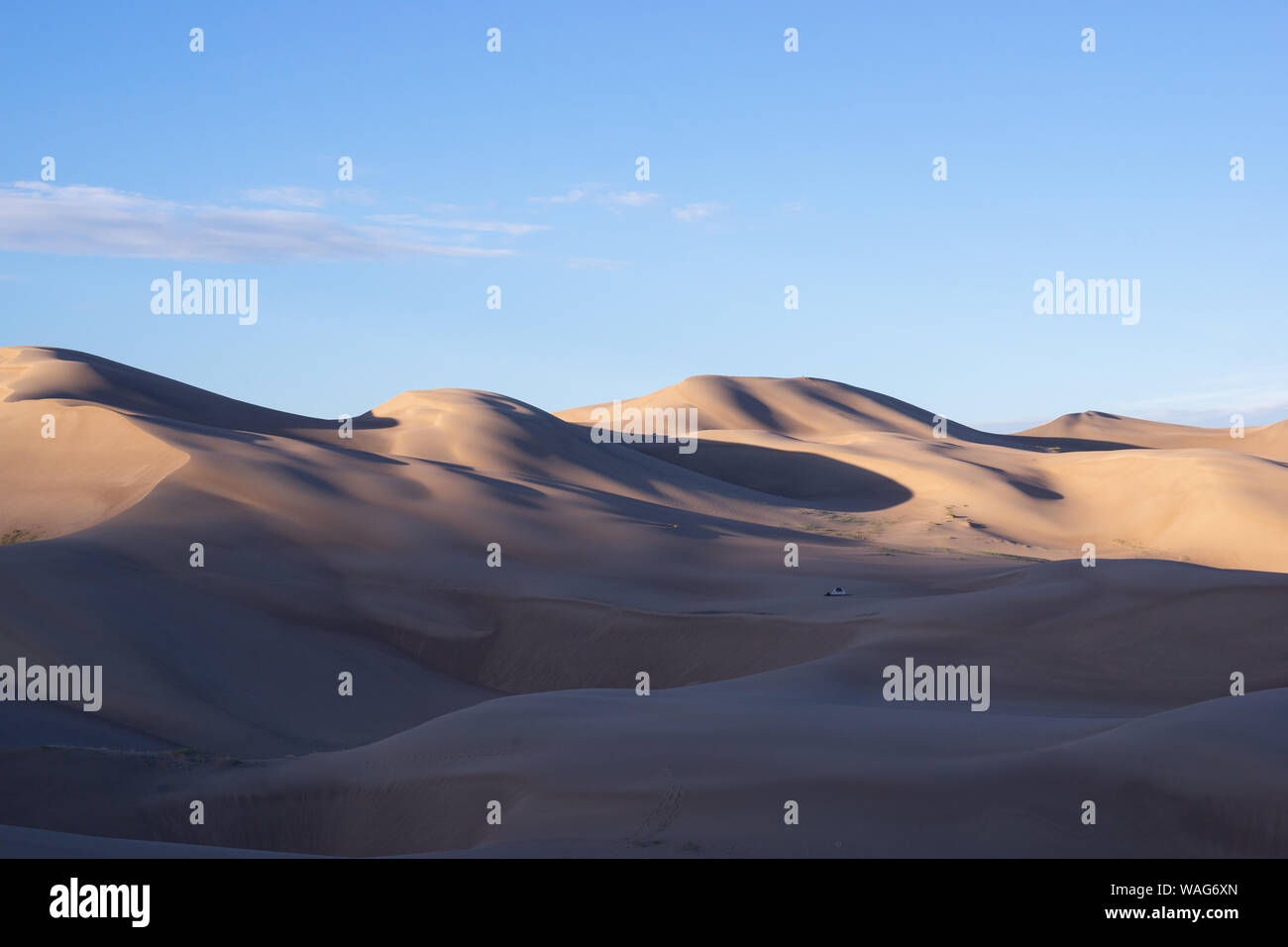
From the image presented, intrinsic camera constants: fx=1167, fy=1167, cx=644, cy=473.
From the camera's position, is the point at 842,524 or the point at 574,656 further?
the point at 842,524

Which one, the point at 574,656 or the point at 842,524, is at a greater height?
the point at 842,524

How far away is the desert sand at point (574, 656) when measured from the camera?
592cm

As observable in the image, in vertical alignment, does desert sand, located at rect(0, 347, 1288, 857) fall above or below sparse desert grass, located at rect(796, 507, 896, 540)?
below

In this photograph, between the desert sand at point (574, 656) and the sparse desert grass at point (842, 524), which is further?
the sparse desert grass at point (842, 524)

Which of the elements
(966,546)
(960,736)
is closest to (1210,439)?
(966,546)

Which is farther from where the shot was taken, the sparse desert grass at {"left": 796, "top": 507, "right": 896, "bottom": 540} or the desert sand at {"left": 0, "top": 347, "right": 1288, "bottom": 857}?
the sparse desert grass at {"left": 796, "top": 507, "right": 896, "bottom": 540}

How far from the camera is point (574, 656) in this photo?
14.2m

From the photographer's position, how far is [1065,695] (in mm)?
10695

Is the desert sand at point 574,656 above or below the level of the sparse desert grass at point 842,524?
below

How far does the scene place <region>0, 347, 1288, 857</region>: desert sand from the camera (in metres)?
5.92
